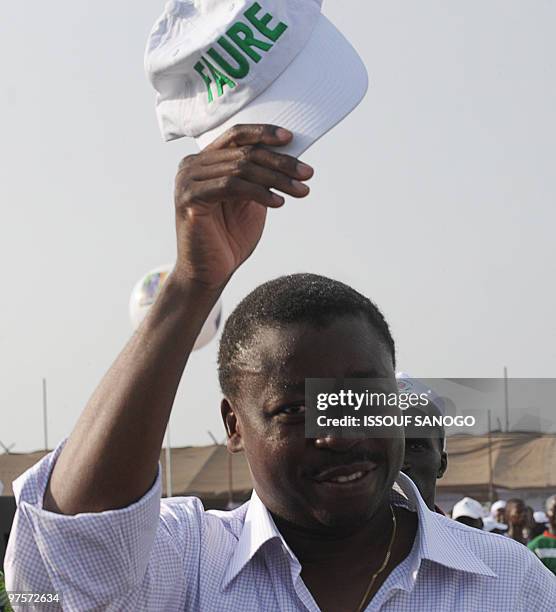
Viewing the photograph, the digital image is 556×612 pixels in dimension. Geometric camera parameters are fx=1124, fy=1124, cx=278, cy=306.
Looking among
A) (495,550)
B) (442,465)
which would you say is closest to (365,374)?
(495,550)

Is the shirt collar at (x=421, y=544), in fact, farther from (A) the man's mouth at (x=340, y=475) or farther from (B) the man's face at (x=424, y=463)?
(B) the man's face at (x=424, y=463)

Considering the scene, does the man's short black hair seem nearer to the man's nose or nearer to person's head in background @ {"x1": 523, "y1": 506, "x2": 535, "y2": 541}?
the man's nose

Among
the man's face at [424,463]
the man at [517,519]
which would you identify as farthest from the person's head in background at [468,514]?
the man's face at [424,463]

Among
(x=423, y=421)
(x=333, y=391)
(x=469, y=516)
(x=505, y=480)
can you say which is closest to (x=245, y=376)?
(x=333, y=391)

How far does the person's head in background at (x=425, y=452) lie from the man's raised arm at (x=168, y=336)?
150cm

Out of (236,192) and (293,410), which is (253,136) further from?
(293,410)

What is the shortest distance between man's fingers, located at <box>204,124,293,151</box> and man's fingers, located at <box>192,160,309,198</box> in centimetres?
4

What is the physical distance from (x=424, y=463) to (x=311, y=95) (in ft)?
5.59

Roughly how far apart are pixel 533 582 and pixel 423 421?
54.9 inches

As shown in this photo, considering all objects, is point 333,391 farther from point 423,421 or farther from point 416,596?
point 423,421

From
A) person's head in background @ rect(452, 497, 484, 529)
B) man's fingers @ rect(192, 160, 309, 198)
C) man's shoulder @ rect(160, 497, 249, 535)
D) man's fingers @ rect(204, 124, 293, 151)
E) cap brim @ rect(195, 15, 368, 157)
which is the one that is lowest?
man's shoulder @ rect(160, 497, 249, 535)

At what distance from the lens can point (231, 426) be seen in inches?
79.1

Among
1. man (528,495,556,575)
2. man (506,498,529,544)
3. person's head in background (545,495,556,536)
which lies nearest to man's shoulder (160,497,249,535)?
man (528,495,556,575)

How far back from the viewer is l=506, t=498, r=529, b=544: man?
407 inches
